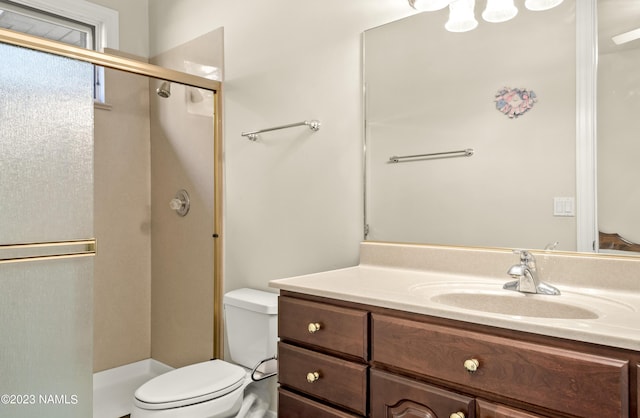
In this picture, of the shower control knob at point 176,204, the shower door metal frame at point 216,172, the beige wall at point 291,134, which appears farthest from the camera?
the shower control knob at point 176,204

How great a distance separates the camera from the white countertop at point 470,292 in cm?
84

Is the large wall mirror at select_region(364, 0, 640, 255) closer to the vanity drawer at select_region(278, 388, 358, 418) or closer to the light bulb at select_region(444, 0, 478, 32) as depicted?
the light bulb at select_region(444, 0, 478, 32)

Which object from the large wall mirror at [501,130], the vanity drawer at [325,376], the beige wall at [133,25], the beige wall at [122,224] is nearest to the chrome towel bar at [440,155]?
the large wall mirror at [501,130]

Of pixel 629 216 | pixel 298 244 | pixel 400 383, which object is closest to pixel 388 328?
pixel 400 383

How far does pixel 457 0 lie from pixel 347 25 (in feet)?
1.61

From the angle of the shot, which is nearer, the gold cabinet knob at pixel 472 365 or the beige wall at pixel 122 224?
the gold cabinet knob at pixel 472 365

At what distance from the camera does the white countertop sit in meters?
0.84

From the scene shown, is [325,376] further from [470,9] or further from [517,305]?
[470,9]

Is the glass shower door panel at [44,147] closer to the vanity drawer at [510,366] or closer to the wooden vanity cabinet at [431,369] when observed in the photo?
the wooden vanity cabinet at [431,369]

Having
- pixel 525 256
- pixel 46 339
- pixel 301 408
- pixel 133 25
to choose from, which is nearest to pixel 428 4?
pixel 525 256

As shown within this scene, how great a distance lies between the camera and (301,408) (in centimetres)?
133

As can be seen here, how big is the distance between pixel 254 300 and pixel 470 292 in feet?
3.39

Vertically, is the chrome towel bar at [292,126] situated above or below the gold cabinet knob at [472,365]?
above

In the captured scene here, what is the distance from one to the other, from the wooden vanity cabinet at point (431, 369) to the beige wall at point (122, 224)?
1.87 m
